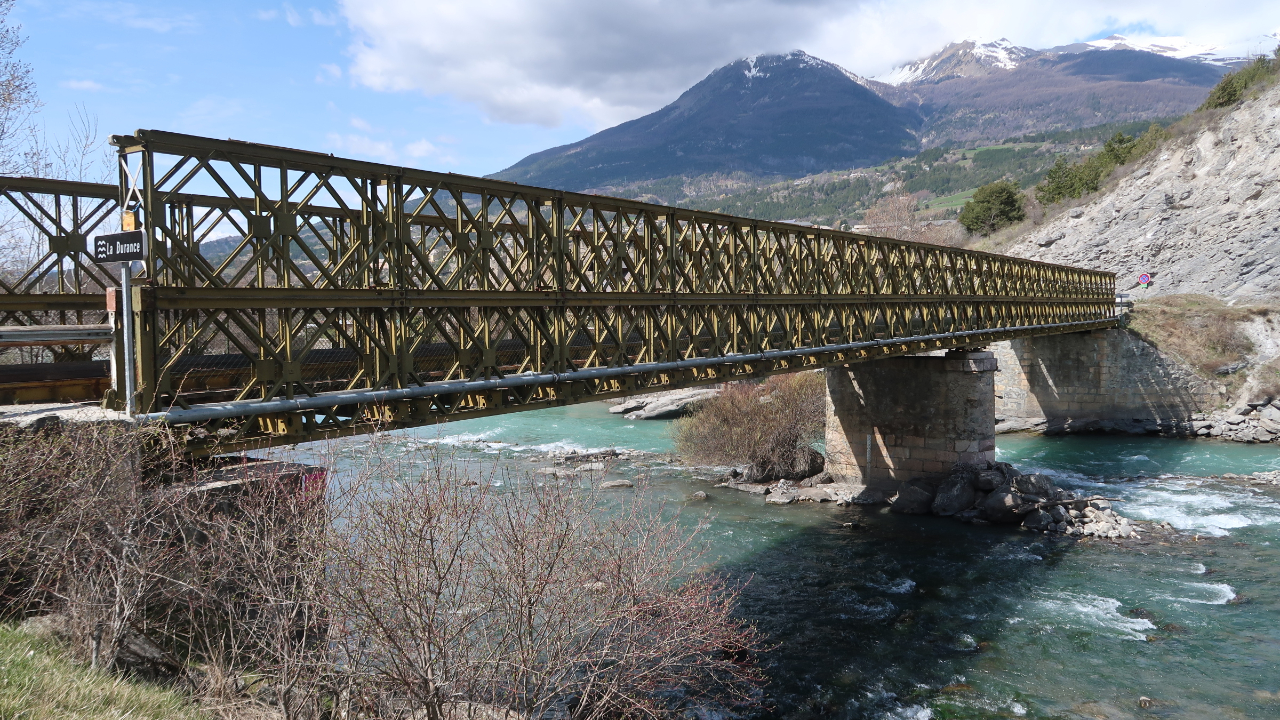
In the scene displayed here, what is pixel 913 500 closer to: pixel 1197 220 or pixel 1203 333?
pixel 1203 333

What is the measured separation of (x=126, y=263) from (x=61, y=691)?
3424 millimetres

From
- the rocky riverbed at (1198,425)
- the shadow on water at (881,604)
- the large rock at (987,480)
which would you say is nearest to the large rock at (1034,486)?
the large rock at (987,480)

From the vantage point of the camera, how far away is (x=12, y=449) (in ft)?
21.3

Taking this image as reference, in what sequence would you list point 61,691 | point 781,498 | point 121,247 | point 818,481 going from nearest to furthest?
point 61,691 → point 121,247 → point 781,498 → point 818,481

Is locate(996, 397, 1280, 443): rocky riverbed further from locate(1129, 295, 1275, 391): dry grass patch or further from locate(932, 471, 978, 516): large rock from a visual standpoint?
locate(932, 471, 978, 516): large rock

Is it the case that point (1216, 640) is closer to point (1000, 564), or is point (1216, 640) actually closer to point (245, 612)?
point (1000, 564)

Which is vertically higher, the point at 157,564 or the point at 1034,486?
the point at 157,564

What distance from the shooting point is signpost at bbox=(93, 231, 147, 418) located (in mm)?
6633

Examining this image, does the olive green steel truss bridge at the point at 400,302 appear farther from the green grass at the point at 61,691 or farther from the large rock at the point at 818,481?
the large rock at the point at 818,481

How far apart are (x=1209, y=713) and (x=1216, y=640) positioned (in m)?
3.15

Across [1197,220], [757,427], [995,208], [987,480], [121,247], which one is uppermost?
[995,208]

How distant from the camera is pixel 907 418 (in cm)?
2598

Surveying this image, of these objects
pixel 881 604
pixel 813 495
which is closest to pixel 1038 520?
pixel 813 495

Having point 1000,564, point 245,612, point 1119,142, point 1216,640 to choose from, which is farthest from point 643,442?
point 1119,142
